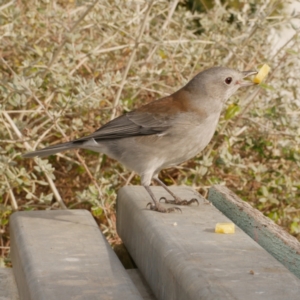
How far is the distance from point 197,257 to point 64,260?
586 mm

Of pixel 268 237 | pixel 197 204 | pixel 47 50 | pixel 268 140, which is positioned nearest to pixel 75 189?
pixel 47 50

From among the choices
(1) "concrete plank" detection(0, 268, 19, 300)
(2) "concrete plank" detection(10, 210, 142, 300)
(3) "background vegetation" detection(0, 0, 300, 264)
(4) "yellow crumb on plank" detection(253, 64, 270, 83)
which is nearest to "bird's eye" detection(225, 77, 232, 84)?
(4) "yellow crumb on plank" detection(253, 64, 270, 83)

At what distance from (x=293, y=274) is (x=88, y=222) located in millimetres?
1226

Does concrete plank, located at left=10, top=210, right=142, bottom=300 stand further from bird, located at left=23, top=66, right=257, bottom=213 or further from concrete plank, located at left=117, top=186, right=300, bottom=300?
bird, located at left=23, top=66, right=257, bottom=213

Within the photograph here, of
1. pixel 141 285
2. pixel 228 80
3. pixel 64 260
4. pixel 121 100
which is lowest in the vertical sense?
pixel 141 285

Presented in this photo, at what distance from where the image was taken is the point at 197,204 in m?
3.71

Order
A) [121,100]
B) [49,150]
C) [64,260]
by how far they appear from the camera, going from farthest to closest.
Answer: [121,100]
[49,150]
[64,260]

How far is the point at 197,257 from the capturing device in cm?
270

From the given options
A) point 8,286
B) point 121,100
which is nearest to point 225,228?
point 8,286

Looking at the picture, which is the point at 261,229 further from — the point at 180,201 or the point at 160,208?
the point at 180,201

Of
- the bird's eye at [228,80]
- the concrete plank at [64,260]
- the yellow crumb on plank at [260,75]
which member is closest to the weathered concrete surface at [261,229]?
the concrete plank at [64,260]

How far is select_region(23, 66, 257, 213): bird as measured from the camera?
165 inches

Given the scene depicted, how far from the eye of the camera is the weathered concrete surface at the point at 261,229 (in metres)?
2.80

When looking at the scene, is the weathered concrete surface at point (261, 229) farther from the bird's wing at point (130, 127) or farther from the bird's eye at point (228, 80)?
the bird's eye at point (228, 80)
